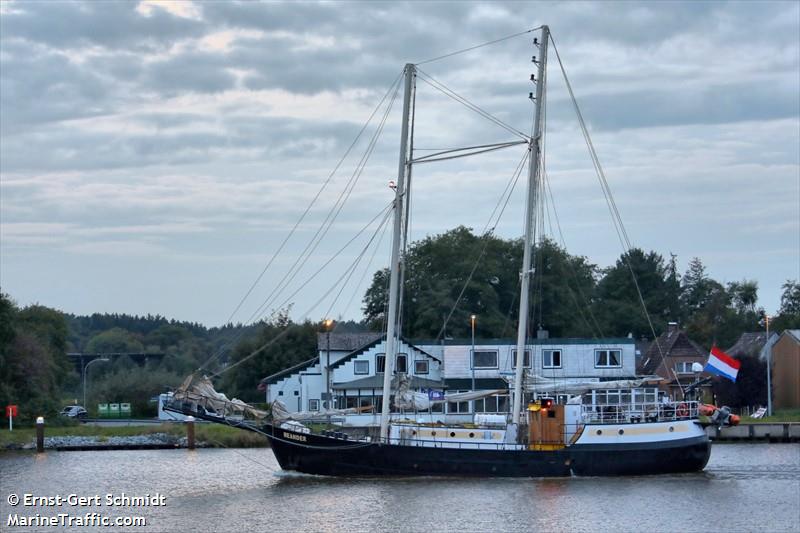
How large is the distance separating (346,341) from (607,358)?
2054 cm

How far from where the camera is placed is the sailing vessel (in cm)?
5341

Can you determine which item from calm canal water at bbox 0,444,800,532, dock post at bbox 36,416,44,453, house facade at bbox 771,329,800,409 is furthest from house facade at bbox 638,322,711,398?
dock post at bbox 36,416,44,453

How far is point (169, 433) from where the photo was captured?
7881 centimetres

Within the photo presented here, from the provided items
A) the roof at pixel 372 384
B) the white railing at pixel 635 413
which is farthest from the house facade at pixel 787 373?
the white railing at pixel 635 413

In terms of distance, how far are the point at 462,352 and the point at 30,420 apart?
32059 millimetres

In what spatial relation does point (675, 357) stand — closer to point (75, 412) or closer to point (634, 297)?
point (634, 297)

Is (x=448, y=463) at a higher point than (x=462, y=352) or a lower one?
lower

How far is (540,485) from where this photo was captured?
52.3 m

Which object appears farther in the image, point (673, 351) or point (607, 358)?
point (673, 351)

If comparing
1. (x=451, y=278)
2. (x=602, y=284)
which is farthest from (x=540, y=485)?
(x=602, y=284)

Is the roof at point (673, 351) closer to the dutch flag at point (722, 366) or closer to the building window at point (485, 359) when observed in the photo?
the building window at point (485, 359)

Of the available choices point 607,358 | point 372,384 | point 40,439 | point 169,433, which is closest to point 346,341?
point 372,384

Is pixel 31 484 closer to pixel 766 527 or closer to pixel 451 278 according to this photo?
Answer: pixel 766 527

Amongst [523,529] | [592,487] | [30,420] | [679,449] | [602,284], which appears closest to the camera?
[523,529]
